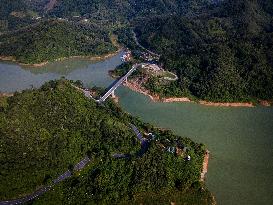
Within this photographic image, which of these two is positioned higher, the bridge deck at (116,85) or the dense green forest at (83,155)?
the dense green forest at (83,155)

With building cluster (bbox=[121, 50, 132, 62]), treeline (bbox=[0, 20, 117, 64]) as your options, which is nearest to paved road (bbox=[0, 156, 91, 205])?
building cluster (bbox=[121, 50, 132, 62])

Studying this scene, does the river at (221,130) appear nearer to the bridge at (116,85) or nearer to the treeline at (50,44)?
the bridge at (116,85)

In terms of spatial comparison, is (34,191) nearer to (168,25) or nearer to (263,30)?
(168,25)

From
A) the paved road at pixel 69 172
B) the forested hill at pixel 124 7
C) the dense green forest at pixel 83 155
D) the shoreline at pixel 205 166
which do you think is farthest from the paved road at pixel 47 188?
the forested hill at pixel 124 7

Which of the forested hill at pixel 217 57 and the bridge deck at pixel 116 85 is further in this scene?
the forested hill at pixel 217 57

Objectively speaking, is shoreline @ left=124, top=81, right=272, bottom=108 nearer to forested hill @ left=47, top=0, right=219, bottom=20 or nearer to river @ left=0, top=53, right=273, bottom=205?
river @ left=0, top=53, right=273, bottom=205

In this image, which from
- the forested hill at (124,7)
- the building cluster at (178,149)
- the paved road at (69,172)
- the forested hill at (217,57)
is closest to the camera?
the paved road at (69,172)

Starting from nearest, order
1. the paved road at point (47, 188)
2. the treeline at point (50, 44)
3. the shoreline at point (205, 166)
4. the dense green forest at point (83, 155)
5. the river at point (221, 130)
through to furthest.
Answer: the paved road at point (47, 188), the dense green forest at point (83, 155), the river at point (221, 130), the shoreline at point (205, 166), the treeline at point (50, 44)

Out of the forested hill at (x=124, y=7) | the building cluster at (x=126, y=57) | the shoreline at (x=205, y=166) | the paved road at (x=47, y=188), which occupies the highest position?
the shoreline at (x=205, y=166)
